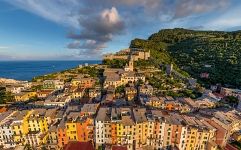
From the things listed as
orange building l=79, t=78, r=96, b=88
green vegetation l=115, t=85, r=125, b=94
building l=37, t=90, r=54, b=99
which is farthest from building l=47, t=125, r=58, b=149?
orange building l=79, t=78, r=96, b=88

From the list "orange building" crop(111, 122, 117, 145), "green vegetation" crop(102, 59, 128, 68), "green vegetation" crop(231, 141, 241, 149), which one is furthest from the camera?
"green vegetation" crop(102, 59, 128, 68)

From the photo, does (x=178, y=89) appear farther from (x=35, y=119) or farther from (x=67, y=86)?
(x=35, y=119)

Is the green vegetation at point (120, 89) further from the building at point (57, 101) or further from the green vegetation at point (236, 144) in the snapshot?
the green vegetation at point (236, 144)

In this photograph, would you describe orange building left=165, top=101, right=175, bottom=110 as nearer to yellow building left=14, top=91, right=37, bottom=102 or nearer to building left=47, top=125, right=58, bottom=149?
building left=47, top=125, right=58, bottom=149

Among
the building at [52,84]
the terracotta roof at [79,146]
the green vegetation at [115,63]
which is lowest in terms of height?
the terracotta roof at [79,146]

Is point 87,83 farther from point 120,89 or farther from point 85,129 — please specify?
point 85,129

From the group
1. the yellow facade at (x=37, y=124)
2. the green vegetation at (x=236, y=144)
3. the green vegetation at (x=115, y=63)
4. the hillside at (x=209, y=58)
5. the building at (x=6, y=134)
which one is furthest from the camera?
the green vegetation at (x=115, y=63)

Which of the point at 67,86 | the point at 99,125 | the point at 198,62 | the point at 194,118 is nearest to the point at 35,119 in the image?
the point at 99,125

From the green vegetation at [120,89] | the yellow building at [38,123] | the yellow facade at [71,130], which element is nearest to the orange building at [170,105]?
the green vegetation at [120,89]
